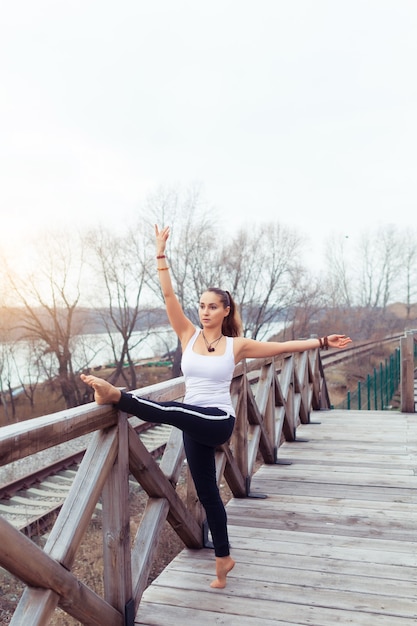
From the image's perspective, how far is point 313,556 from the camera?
300 centimetres

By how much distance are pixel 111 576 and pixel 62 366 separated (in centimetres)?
2231

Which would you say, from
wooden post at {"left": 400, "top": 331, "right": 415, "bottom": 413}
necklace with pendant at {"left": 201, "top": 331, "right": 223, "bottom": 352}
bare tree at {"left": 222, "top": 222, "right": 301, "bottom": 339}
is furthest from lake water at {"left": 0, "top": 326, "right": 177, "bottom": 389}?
necklace with pendant at {"left": 201, "top": 331, "right": 223, "bottom": 352}

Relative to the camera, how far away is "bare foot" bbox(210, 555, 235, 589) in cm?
262

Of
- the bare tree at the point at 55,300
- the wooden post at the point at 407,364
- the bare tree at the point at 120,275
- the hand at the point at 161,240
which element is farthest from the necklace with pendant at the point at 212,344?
the bare tree at the point at 120,275

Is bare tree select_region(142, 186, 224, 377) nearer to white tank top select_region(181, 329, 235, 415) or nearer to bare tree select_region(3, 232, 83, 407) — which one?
bare tree select_region(3, 232, 83, 407)

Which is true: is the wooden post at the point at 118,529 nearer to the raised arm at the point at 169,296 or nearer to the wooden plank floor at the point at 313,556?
the wooden plank floor at the point at 313,556

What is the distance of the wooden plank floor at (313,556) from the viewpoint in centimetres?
241

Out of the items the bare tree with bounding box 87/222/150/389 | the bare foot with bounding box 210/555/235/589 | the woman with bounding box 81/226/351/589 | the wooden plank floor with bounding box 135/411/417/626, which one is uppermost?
the bare tree with bounding box 87/222/150/389

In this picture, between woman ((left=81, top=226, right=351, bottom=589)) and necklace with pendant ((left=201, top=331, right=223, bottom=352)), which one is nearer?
woman ((left=81, top=226, right=351, bottom=589))

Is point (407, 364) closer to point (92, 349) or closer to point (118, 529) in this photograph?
point (118, 529)

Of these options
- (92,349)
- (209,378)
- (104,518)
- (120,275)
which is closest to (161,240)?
(209,378)

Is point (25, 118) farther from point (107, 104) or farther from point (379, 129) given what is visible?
point (379, 129)

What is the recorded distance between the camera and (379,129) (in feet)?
121

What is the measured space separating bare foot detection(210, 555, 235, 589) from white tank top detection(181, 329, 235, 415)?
753 mm
